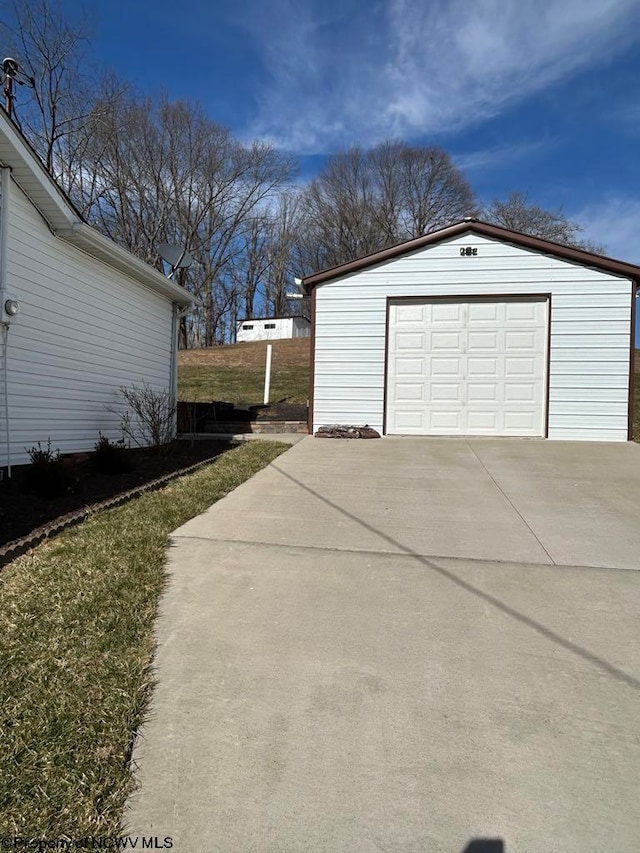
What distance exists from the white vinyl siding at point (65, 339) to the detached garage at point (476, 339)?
3.69 metres

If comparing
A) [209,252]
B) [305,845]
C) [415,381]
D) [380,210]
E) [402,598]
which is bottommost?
[305,845]

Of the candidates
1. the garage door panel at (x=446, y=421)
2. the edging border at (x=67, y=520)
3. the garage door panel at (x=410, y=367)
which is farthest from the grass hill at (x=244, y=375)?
the edging border at (x=67, y=520)

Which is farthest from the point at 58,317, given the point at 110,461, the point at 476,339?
the point at 476,339

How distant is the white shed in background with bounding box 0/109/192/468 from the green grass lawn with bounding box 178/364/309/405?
15.8ft

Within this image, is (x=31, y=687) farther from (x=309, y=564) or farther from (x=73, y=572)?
(x=309, y=564)

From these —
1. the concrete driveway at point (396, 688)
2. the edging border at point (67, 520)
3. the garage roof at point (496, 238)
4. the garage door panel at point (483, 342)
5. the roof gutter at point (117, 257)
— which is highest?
the garage roof at point (496, 238)

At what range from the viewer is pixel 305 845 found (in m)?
1.58

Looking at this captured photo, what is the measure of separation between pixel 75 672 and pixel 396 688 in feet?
4.63

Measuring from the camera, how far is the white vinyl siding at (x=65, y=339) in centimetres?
627

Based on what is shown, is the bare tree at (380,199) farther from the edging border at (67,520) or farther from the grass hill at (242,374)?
the edging border at (67,520)

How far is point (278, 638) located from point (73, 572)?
152cm

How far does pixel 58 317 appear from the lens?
7.00m

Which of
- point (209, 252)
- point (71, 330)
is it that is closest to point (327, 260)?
point (209, 252)

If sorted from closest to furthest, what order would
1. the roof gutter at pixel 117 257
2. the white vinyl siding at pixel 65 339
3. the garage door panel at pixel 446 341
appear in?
1. the white vinyl siding at pixel 65 339
2. the roof gutter at pixel 117 257
3. the garage door panel at pixel 446 341
